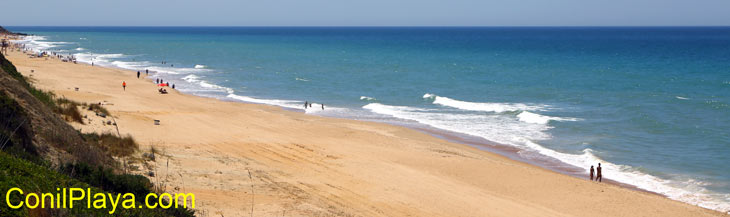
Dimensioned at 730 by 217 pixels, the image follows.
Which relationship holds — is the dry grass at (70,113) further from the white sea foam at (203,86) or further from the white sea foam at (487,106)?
the white sea foam at (203,86)

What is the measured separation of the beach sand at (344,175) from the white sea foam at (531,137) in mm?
1073

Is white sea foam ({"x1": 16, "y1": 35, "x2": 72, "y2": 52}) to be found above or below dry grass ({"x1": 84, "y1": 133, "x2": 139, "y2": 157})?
below

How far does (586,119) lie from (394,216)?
22.5m

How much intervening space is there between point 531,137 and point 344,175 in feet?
45.7

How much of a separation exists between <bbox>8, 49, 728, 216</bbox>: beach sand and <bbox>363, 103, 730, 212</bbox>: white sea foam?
3.52 ft

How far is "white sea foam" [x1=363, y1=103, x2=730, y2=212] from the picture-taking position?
20.0 meters

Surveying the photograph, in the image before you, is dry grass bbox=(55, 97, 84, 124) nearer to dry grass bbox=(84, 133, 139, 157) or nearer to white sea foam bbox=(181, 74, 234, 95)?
dry grass bbox=(84, 133, 139, 157)

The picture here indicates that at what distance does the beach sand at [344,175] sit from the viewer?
14406mm

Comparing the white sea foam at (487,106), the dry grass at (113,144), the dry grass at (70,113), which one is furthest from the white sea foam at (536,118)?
the dry grass at (70,113)

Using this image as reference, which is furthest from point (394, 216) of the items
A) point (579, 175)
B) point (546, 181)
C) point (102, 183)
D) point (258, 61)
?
point (258, 61)

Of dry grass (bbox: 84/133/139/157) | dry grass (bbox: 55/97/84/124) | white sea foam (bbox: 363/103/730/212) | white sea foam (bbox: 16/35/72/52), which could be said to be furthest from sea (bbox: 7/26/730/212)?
white sea foam (bbox: 16/35/72/52)

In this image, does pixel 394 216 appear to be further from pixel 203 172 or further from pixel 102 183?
pixel 102 183

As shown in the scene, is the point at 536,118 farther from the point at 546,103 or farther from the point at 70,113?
the point at 70,113

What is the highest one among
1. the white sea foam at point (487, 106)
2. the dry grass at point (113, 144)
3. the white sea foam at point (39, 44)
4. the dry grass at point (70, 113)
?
the dry grass at point (70, 113)
